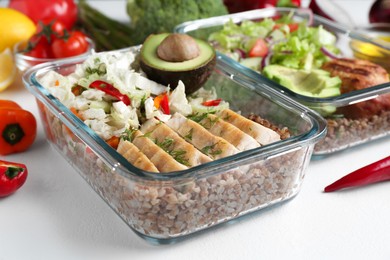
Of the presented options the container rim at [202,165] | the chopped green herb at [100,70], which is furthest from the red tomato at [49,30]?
the chopped green herb at [100,70]

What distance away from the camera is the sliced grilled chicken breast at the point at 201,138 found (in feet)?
6.50

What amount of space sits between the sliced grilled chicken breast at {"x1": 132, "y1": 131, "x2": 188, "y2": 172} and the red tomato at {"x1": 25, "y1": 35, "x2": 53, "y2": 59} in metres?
1.29

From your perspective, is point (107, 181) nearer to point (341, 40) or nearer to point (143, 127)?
point (143, 127)

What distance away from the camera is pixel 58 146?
2469mm

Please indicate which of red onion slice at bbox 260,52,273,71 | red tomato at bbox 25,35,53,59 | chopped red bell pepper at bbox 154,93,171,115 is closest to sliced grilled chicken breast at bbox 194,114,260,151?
chopped red bell pepper at bbox 154,93,171,115

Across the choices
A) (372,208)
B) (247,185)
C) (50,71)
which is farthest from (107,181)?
(372,208)

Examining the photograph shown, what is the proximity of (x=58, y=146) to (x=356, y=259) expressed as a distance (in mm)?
1178

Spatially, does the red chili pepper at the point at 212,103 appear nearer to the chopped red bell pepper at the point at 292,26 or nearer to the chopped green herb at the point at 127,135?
the chopped green herb at the point at 127,135

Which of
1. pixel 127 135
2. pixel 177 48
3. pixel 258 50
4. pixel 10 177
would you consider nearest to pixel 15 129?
pixel 10 177

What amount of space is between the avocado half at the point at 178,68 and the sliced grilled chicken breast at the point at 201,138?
9.4 inches

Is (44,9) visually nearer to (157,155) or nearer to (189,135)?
(189,135)

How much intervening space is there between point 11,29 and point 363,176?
1.99 meters

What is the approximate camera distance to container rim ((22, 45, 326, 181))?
1809 millimetres

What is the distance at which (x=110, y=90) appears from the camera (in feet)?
7.71
